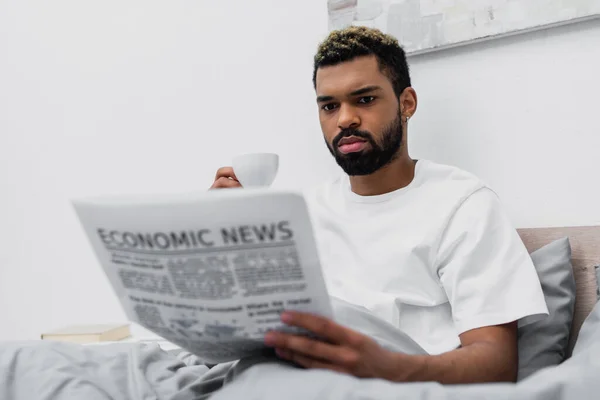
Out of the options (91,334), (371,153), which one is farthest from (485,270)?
(91,334)

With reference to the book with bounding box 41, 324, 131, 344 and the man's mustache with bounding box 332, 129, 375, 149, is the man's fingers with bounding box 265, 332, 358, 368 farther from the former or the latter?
the book with bounding box 41, 324, 131, 344

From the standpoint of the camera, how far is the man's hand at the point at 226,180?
3.85 feet

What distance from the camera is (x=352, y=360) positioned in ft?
2.12

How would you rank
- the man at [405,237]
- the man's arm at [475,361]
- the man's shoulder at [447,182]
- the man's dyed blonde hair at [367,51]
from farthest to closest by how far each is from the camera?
1. the man's dyed blonde hair at [367,51]
2. the man's shoulder at [447,182]
3. the man at [405,237]
4. the man's arm at [475,361]

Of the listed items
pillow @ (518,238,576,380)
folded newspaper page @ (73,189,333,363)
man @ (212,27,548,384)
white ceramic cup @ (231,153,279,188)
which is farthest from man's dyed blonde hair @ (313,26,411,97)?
folded newspaper page @ (73,189,333,363)

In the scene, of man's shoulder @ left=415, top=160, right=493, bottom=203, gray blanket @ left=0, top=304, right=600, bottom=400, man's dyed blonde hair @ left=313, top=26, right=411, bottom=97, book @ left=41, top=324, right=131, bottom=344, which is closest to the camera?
gray blanket @ left=0, top=304, right=600, bottom=400

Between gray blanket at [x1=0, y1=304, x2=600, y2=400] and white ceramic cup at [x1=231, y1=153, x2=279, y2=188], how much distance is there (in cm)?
36

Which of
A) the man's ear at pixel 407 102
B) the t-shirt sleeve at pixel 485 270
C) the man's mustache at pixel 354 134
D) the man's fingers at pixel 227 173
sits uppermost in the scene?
the man's ear at pixel 407 102

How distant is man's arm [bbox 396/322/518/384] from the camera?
0.74 meters

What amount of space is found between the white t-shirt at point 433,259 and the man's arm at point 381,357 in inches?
2.7

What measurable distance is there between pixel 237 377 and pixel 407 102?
739mm

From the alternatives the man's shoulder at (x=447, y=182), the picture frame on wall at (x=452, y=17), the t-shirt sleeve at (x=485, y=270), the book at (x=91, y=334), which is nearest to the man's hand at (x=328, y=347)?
the t-shirt sleeve at (x=485, y=270)

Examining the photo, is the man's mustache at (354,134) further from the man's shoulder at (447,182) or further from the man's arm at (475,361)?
the man's arm at (475,361)

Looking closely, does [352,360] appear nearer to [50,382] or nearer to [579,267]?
[50,382]
